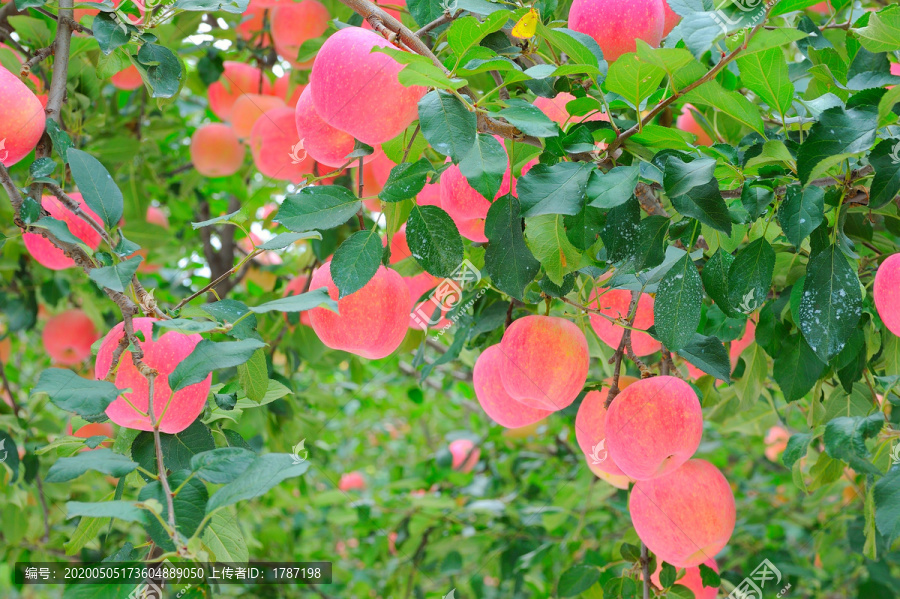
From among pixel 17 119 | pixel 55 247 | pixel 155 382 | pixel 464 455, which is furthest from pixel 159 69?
pixel 464 455

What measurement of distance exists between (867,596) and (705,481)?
51.9 inches

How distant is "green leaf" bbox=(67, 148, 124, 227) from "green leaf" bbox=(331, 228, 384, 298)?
0.29m

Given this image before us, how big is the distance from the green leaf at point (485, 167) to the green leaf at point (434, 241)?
0.13 meters

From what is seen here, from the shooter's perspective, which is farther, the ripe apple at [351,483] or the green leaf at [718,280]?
the ripe apple at [351,483]

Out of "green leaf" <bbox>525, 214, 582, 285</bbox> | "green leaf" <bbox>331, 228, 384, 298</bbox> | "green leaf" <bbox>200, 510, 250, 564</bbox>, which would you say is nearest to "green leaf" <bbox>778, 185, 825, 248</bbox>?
"green leaf" <bbox>525, 214, 582, 285</bbox>

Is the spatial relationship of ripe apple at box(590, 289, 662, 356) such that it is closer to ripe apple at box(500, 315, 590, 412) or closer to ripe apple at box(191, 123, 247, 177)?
ripe apple at box(500, 315, 590, 412)

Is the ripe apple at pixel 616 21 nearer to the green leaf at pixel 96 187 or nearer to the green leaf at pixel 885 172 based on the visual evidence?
the green leaf at pixel 885 172

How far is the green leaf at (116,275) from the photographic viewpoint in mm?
727

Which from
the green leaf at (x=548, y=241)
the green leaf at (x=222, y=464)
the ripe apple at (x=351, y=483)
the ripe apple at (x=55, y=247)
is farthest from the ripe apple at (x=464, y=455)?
the green leaf at (x=222, y=464)

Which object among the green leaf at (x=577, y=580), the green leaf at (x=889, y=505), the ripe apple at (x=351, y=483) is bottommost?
the ripe apple at (x=351, y=483)

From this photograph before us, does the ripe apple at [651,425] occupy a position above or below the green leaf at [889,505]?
below

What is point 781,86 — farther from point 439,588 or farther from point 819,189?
point 439,588

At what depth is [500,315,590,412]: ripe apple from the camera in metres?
1.04

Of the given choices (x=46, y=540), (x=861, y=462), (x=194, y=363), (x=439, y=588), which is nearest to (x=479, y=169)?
(x=194, y=363)
